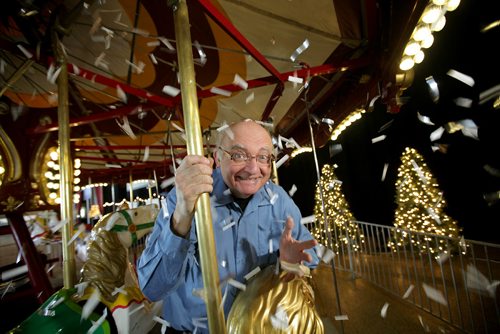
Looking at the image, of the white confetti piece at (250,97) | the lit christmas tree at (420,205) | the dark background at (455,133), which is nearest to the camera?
the white confetti piece at (250,97)

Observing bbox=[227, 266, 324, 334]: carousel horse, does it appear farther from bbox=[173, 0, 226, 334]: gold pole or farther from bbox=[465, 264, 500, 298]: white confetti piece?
bbox=[465, 264, 500, 298]: white confetti piece

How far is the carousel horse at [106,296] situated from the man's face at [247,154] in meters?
1.06

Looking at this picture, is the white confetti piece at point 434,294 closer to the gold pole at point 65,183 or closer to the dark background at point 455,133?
the dark background at point 455,133

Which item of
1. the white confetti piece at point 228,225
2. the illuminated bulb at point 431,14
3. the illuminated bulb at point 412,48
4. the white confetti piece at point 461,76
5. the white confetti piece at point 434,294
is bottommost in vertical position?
the white confetti piece at point 434,294

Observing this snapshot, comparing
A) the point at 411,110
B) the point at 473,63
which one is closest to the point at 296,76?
the point at 473,63

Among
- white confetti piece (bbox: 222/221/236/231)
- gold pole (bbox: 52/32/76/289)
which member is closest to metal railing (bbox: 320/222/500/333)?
white confetti piece (bbox: 222/221/236/231)

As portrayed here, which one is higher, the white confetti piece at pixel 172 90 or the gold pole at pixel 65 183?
the white confetti piece at pixel 172 90

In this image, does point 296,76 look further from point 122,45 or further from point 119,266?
point 119,266

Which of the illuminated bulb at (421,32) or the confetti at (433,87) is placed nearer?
the illuminated bulb at (421,32)

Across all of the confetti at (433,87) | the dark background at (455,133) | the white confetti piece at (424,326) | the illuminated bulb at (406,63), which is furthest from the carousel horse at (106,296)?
the confetti at (433,87)

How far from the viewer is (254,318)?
2.43 ft

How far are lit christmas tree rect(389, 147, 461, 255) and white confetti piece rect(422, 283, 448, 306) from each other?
9.46 feet

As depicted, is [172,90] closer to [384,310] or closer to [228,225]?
[228,225]

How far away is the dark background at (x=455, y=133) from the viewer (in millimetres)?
5983
